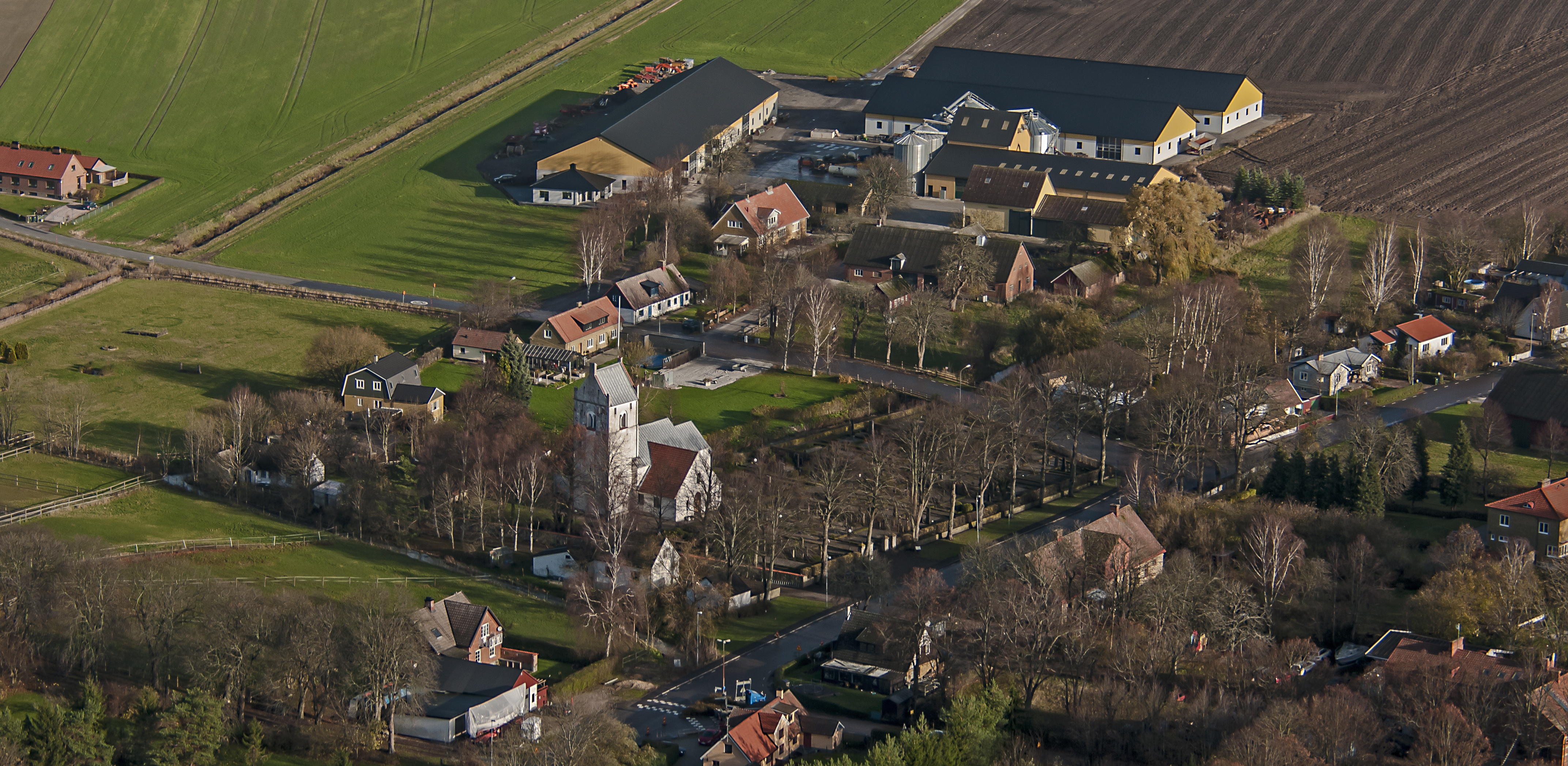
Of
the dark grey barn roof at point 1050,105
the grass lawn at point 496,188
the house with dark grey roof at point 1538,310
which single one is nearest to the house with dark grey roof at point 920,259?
the grass lawn at point 496,188

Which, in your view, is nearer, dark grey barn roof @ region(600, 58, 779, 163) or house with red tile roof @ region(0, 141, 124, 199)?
dark grey barn roof @ region(600, 58, 779, 163)

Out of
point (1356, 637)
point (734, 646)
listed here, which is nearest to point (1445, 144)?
point (1356, 637)

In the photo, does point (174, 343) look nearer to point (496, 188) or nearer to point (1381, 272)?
point (496, 188)

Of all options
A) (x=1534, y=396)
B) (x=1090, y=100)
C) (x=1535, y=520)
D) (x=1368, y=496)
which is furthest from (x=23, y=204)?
(x=1535, y=520)

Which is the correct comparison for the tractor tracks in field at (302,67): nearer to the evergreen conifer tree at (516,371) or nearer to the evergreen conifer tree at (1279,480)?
the evergreen conifer tree at (516,371)

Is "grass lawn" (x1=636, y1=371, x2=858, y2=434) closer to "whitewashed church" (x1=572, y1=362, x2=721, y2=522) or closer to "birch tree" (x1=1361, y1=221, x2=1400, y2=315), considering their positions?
"whitewashed church" (x1=572, y1=362, x2=721, y2=522)

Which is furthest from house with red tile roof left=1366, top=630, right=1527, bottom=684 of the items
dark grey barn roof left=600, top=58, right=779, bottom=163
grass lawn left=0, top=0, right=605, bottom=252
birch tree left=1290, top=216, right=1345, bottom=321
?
grass lawn left=0, top=0, right=605, bottom=252

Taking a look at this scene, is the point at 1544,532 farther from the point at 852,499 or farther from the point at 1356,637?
the point at 852,499
